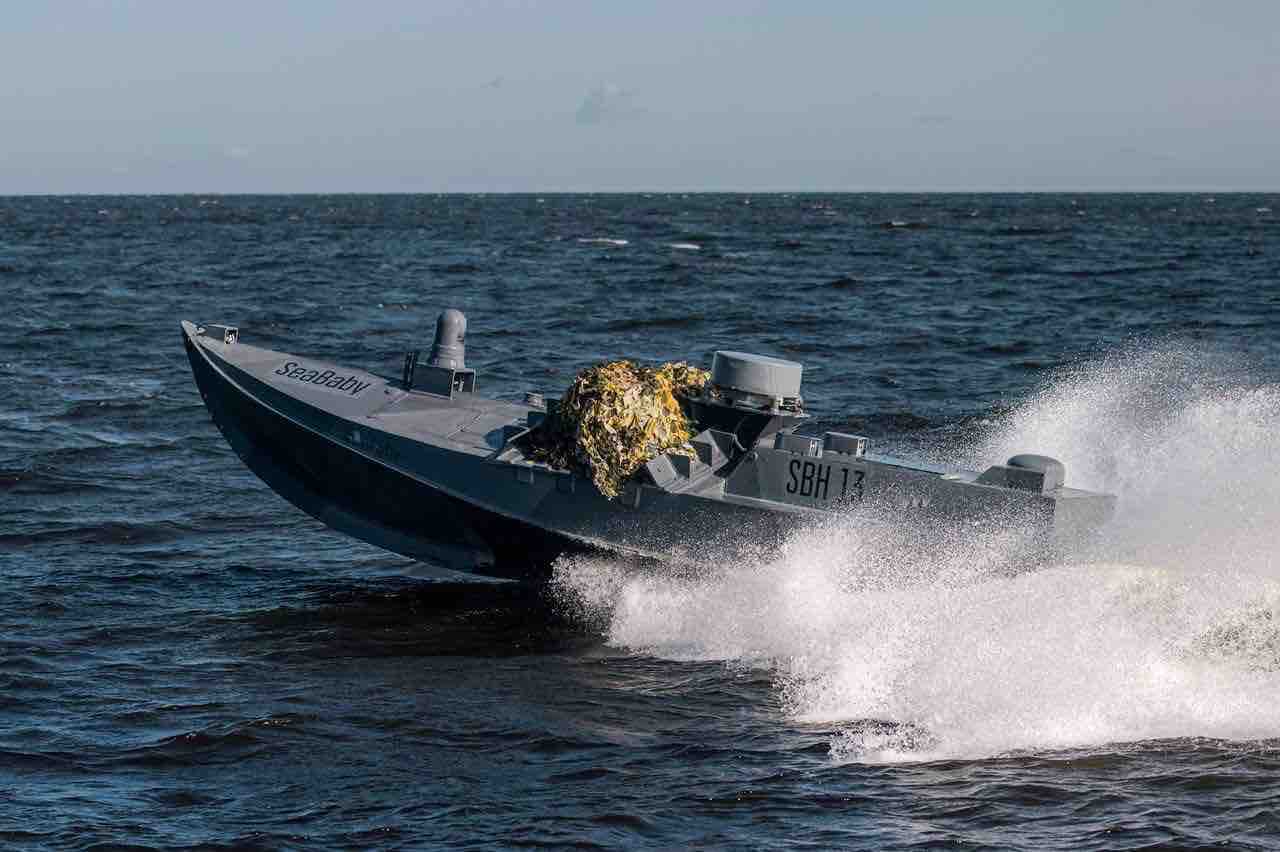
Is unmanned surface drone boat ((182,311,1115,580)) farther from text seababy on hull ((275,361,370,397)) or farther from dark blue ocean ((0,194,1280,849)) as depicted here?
dark blue ocean ((0,194,1280,849))

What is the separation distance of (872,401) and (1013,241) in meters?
56.6

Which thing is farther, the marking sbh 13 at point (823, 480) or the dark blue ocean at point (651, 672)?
the marking sbh 13 at point (823, 480)

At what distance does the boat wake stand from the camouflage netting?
3.09 ft

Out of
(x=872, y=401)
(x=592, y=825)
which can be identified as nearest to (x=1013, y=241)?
(x=872, y=401)

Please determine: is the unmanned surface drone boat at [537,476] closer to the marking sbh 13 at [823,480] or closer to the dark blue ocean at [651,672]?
the marking sbh 13 at [823,480]

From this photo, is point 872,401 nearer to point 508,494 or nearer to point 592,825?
point 508,494

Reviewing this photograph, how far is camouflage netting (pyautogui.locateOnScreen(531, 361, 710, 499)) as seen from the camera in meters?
13.5

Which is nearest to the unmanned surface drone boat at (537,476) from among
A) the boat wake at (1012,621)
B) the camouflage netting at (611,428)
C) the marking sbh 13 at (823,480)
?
the marking sbh 13 at (823,480)

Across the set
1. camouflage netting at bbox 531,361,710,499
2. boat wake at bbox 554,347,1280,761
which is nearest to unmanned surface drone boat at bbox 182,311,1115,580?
camouflage netting at bbox 531,361,710,499

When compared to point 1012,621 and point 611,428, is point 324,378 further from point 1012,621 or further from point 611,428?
point 1012,621

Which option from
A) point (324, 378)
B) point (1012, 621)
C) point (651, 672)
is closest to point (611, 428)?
point (651, 672)

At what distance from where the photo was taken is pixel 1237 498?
13.2m

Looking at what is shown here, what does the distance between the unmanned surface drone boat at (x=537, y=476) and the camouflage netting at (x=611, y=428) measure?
0.47 feet

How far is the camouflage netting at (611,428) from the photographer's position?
13531 mm
